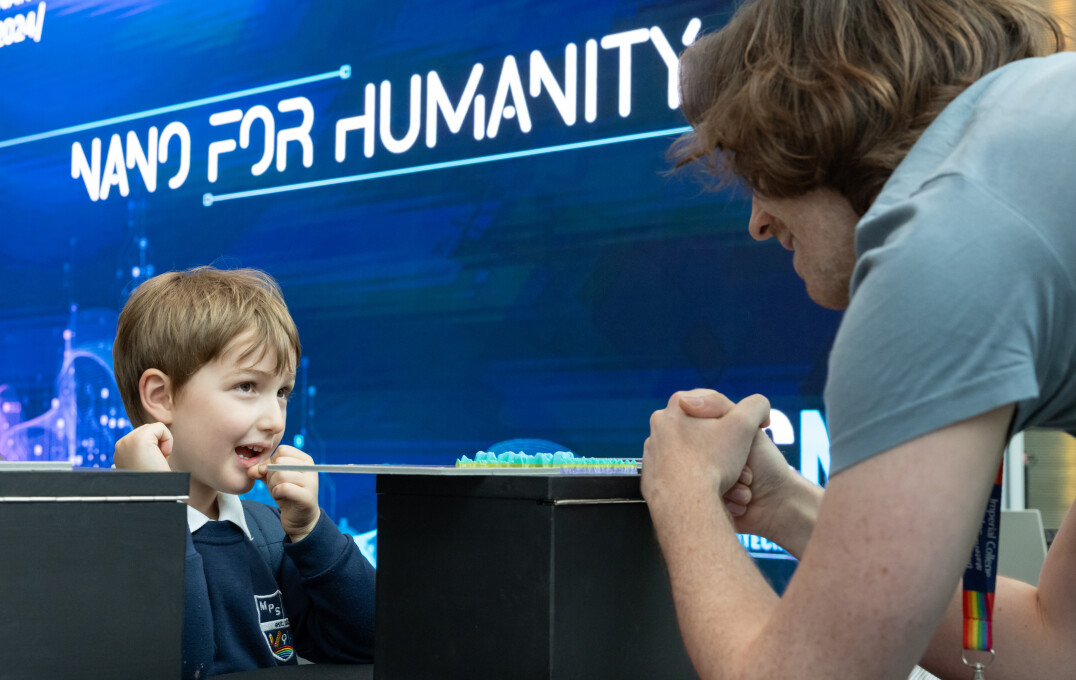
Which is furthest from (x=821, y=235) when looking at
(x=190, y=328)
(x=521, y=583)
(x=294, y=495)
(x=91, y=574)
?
(x=190, y=328)

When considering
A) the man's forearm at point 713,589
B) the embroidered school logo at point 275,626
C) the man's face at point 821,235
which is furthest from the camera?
the embroidered school logo at point 275,626

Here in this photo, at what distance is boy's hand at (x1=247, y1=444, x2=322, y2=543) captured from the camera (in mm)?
1280

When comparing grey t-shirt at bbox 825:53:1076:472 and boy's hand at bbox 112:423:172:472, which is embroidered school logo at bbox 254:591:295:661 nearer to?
boy's hand at bbox 112:423:172:472

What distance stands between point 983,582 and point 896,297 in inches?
13.1

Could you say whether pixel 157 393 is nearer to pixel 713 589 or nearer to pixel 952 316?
pixel 713 589

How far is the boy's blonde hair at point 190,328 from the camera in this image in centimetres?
134

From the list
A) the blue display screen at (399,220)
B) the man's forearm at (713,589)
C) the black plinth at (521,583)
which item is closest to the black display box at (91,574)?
the black plinth at (521,583)

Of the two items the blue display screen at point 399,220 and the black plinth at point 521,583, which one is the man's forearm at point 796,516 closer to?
the black plinth at point 521,583

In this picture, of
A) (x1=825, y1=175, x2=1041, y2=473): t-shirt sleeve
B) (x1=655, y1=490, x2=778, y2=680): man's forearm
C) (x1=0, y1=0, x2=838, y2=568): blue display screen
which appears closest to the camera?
(x1=825, y1=175, x2=1041, y2=473): t-shirt sleeve

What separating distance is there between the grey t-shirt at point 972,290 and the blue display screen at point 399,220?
1590 millimetres

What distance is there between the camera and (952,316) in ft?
1.79

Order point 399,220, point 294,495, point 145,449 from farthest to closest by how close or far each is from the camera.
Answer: point 399,220 < point 294,495 < point 145,449

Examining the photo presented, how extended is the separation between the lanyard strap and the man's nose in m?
0.28

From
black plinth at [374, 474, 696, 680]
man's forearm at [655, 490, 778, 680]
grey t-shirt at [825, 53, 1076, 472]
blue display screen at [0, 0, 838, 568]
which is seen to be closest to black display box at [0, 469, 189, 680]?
black plinth at [374, 474, 696, 680]
